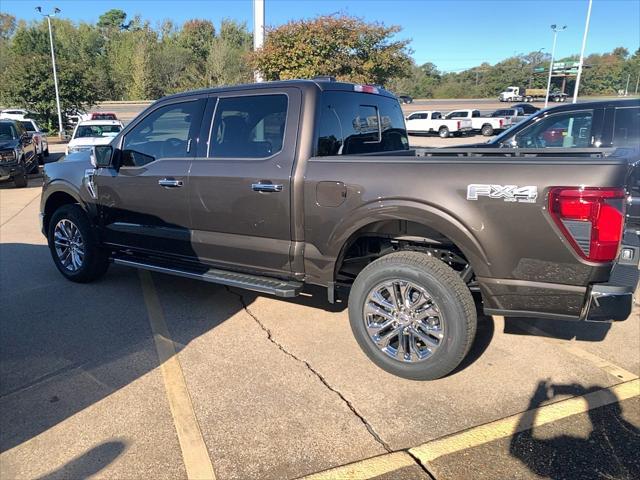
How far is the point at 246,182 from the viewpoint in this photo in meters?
3.99

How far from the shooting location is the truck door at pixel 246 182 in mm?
3881

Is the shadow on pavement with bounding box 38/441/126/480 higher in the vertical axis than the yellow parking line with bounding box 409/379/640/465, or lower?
lower

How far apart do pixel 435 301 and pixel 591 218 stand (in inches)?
41.1

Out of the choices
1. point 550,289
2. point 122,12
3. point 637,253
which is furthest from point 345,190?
point 122,12

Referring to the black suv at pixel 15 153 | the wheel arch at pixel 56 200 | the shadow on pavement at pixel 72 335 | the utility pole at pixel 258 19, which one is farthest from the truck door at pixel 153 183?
the black suv at pixel 15 153

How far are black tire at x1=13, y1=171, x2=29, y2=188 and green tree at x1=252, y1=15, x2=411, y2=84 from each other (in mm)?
7458

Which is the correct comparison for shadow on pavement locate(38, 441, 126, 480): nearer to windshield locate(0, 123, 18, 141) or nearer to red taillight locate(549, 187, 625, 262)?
red taillight locate(549, 187, 625, 262)

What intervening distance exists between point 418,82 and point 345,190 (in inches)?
3537

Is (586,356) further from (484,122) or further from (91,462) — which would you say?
(484,122)

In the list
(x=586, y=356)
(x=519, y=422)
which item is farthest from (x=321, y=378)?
(x=586, y=356)

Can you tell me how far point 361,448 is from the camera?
9.19 ft

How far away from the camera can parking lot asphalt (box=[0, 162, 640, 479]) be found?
2689 mm

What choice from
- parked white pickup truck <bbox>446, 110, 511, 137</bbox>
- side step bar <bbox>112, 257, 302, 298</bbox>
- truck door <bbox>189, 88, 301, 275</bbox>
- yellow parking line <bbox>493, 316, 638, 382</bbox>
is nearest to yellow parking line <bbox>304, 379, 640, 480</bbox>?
yellow parking line <bbox>493, 316, 638, 382</bbox>

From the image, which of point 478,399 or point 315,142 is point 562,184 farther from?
point 315,142
